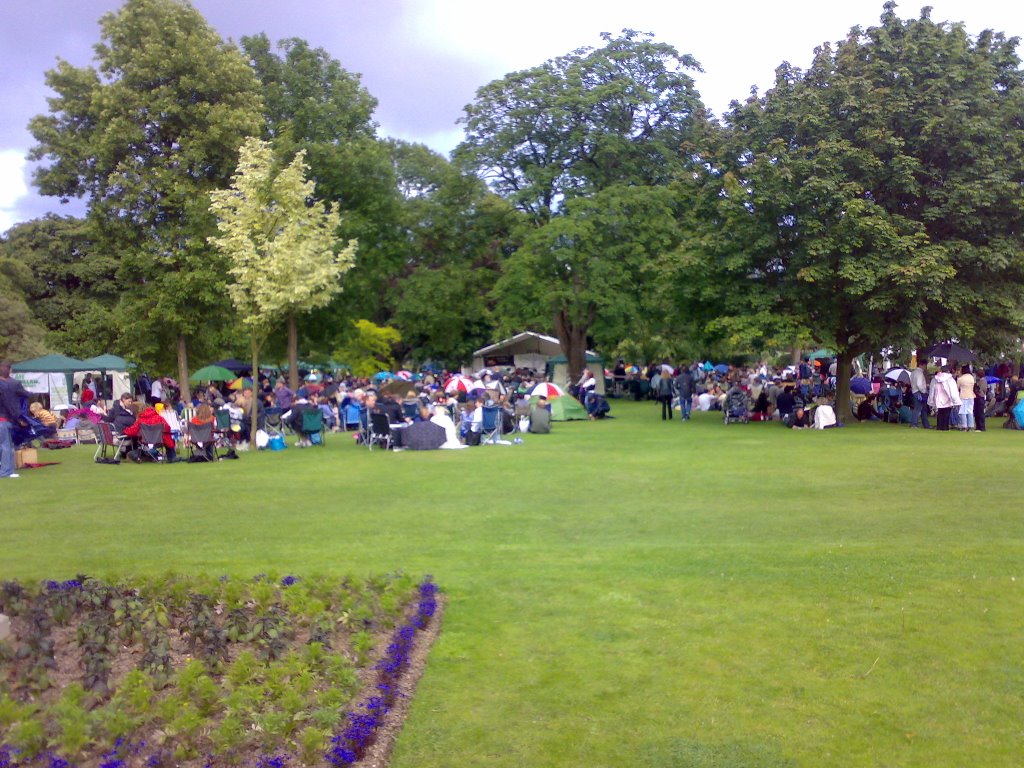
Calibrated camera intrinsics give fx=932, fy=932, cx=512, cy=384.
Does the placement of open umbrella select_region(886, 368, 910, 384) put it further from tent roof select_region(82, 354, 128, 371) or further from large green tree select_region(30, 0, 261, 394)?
tent roof select_region(82, 354, 128, 371)

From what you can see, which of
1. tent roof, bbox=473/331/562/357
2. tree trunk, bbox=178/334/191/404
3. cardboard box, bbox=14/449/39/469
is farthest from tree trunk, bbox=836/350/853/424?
tent roof, bbox=473/331/562/357

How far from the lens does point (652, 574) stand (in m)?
8.23

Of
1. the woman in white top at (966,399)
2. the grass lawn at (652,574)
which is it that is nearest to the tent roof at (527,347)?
the woman in white top at (966,399)

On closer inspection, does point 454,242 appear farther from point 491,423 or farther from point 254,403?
point 254,403

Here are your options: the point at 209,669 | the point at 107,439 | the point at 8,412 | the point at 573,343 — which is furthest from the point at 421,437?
the point at 573,343

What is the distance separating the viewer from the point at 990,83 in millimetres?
23328

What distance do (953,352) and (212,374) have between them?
95.4 ft

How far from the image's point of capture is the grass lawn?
506cm

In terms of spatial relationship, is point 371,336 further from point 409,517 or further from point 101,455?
point 409,517

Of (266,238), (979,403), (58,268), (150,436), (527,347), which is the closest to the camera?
(150,436)

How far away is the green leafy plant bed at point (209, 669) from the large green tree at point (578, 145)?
29.7m

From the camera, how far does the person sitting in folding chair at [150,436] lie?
17547mm

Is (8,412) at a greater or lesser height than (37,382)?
lesser

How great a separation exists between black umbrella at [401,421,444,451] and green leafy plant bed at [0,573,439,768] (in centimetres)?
1177
